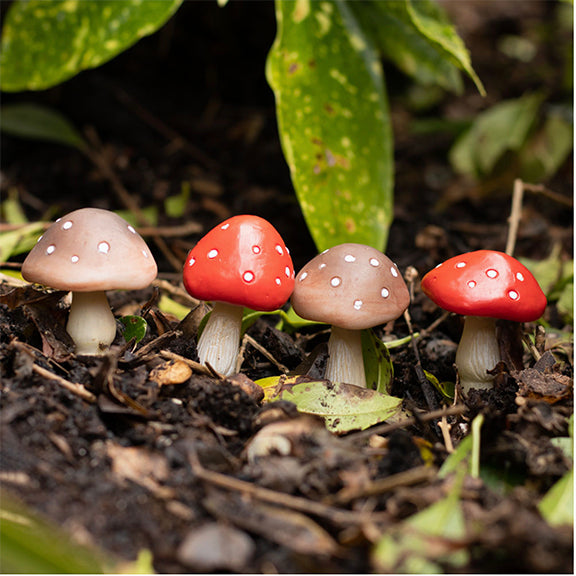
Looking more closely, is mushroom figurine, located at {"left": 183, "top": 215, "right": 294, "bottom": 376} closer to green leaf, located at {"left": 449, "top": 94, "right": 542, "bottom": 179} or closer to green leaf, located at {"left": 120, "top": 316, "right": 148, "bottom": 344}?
green leaf, located at {"left": 120, "top": 316, "right": 148, "bottom": 344}

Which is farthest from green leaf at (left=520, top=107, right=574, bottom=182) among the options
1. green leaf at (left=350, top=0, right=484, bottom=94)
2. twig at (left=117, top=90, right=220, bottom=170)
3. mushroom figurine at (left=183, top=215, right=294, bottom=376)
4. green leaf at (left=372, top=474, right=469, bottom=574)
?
green leaf at (left=372, top=474, right=469, bottom=574)

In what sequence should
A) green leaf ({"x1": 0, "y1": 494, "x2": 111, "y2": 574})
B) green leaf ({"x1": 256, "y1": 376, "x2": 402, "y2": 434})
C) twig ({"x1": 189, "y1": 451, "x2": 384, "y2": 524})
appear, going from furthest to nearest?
green leaf ({"x1": 256, "y1": 376, "x2": 402, "y2": 434}), twig ({"x1": 189, "y1": 451, "x2": 384, "y2": 524}), green leaf ({"x1": 0, "y1": 494, "x2": 111, "y2": 574})

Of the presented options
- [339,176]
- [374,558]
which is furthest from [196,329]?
[374,558]

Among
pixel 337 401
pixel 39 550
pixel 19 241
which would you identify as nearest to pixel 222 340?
pixel 337 401

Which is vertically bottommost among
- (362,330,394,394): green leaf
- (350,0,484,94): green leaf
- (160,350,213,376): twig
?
(362,330,394,394): green leaf

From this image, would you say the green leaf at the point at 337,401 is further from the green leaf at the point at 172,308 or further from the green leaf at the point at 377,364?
the green leaf at the point at 172,308

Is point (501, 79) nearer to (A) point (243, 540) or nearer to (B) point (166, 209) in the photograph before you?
(B) point (166, 209)

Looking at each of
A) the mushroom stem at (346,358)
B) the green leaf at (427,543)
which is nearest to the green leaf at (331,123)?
the mushroom stem at (346,358)
